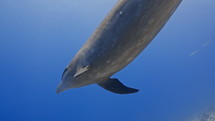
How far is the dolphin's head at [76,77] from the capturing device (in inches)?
166

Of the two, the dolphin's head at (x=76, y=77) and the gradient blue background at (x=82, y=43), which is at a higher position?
the gradient blue background at (x=82, y=43)

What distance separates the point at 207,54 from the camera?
125688 millimetres

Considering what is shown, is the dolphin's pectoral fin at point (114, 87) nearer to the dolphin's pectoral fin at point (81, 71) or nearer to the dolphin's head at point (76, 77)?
the dolphin's head at point (76, 77)

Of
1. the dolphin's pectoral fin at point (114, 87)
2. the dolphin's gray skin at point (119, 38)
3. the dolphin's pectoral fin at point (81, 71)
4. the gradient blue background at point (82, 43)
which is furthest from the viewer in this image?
the gradient blue background at point (82, 43)

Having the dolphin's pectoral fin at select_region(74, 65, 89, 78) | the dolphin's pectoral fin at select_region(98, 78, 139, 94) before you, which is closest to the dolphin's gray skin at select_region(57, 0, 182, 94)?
the dolphin's pectoral fin at select_region(74, 65, 89, 78)

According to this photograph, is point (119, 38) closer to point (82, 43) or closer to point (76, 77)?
point (76, 77)

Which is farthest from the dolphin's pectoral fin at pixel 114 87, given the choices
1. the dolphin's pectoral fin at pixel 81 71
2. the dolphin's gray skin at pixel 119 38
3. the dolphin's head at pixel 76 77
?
the dolphin's pectoral fin at pixel 81 71

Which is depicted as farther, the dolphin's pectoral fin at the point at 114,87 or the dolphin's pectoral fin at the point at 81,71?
the dolphin's pectoral fin at the point at 114,87

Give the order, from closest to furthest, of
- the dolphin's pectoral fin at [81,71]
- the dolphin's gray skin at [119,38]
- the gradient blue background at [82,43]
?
the dolphin's gray skin at [119,38]
the dolphin's pectoral fin at [81,71]
the gradient blue background at [82,43]

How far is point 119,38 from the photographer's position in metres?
3.55

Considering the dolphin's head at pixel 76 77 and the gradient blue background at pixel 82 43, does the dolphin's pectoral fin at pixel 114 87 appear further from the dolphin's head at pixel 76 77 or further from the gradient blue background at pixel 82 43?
the gradient blue background at pixel 82 43

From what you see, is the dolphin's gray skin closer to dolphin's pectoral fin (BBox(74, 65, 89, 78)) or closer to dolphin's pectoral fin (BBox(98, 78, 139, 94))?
dolphin's pectoral fin (BBox(74, 65, 89, 78))

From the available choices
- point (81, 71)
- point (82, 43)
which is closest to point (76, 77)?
point (81, 71)

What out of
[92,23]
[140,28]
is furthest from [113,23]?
Answer: [92,23]
